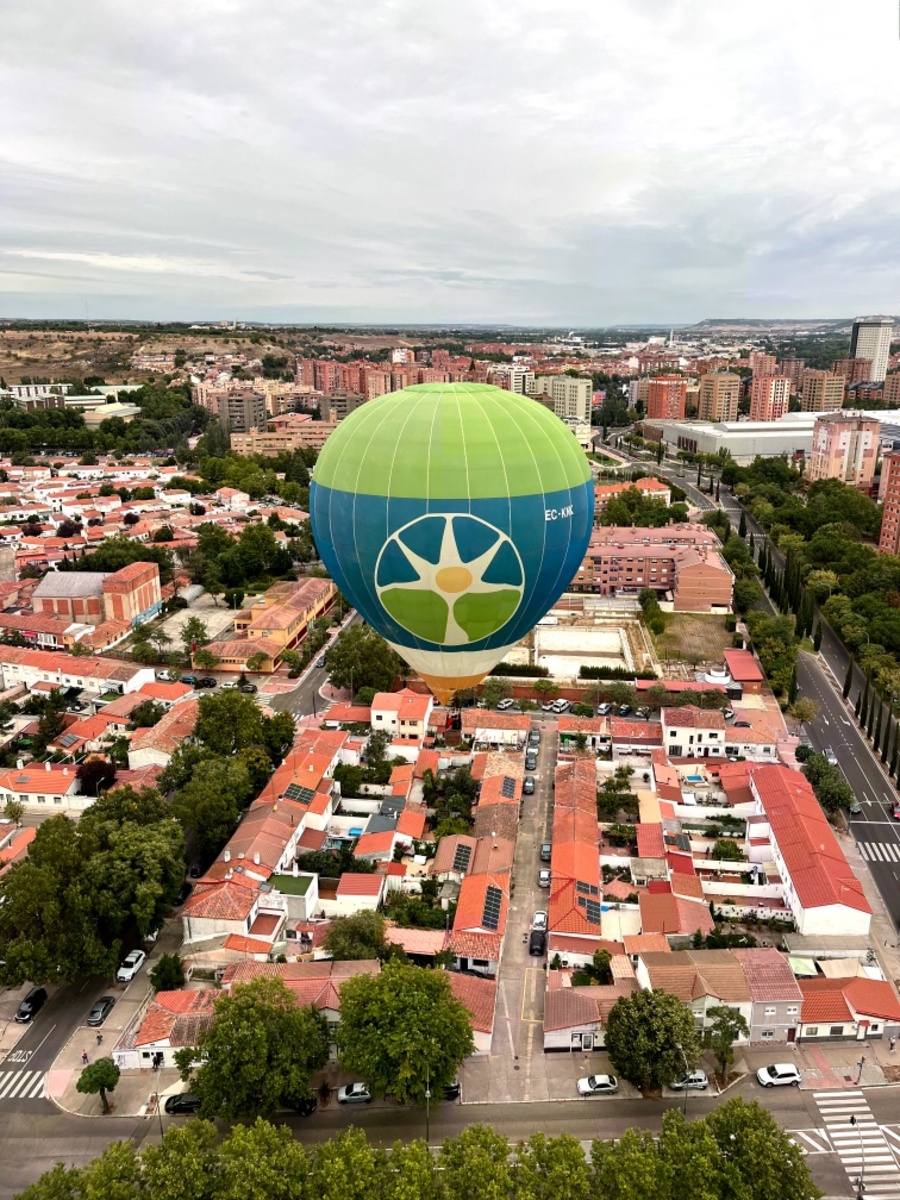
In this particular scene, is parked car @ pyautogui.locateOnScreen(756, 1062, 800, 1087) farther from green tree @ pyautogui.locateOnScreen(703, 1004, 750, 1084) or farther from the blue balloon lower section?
the blue balloon lower section

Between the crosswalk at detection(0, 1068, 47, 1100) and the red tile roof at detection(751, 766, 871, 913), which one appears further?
the red tile roof at detection(751, 766, 871, 913)

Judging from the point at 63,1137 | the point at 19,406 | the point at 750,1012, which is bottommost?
the point at 63,1137

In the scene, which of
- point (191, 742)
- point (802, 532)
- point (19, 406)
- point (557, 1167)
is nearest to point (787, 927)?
point (557, 1167)

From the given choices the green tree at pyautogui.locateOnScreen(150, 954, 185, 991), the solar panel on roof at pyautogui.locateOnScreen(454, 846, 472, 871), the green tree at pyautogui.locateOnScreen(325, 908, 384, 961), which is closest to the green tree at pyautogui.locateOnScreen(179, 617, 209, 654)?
the solar panel on roof at pyautogui.locateOnScreen(454, 846, 472, 871)

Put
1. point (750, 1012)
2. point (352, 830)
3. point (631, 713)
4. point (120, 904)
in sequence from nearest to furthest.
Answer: point (750, 1012)
point (120, 904)
point (352, 830)
point (631, 713)

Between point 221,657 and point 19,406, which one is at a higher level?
point 19,406

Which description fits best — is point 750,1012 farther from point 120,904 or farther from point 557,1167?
point 120,904
